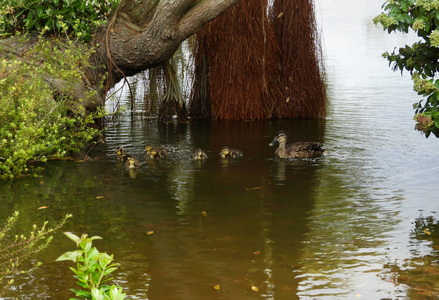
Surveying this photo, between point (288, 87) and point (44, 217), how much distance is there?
6.93 meters

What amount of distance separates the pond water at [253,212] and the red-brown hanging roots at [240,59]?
0.55 meters

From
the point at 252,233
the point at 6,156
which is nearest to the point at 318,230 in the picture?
the point at 252,233

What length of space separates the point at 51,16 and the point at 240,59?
138 inches

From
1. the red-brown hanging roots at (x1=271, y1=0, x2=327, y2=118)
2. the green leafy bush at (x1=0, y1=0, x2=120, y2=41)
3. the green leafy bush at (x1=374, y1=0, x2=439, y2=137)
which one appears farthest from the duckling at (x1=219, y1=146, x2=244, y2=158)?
the red-brown hanging roots at (x1=271, y1=0, x2=327, y2=118)

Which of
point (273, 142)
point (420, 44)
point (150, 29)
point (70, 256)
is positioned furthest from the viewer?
point (150, 29)

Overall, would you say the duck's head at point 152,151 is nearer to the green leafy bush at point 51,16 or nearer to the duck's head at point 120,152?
the duck's head at point 120,152

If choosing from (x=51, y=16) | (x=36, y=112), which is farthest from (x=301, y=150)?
(x=51, y=16)

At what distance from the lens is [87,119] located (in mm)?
9977

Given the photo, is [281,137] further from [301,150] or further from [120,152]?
[120,152]

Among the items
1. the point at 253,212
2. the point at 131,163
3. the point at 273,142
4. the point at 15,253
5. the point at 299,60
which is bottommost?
the point at 15,253

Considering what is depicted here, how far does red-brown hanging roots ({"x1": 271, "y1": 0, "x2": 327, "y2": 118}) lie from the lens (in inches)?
519

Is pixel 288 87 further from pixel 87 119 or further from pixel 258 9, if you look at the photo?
pixel 87 119

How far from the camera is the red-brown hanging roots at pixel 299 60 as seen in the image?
43.2 ft

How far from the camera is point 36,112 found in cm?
962
